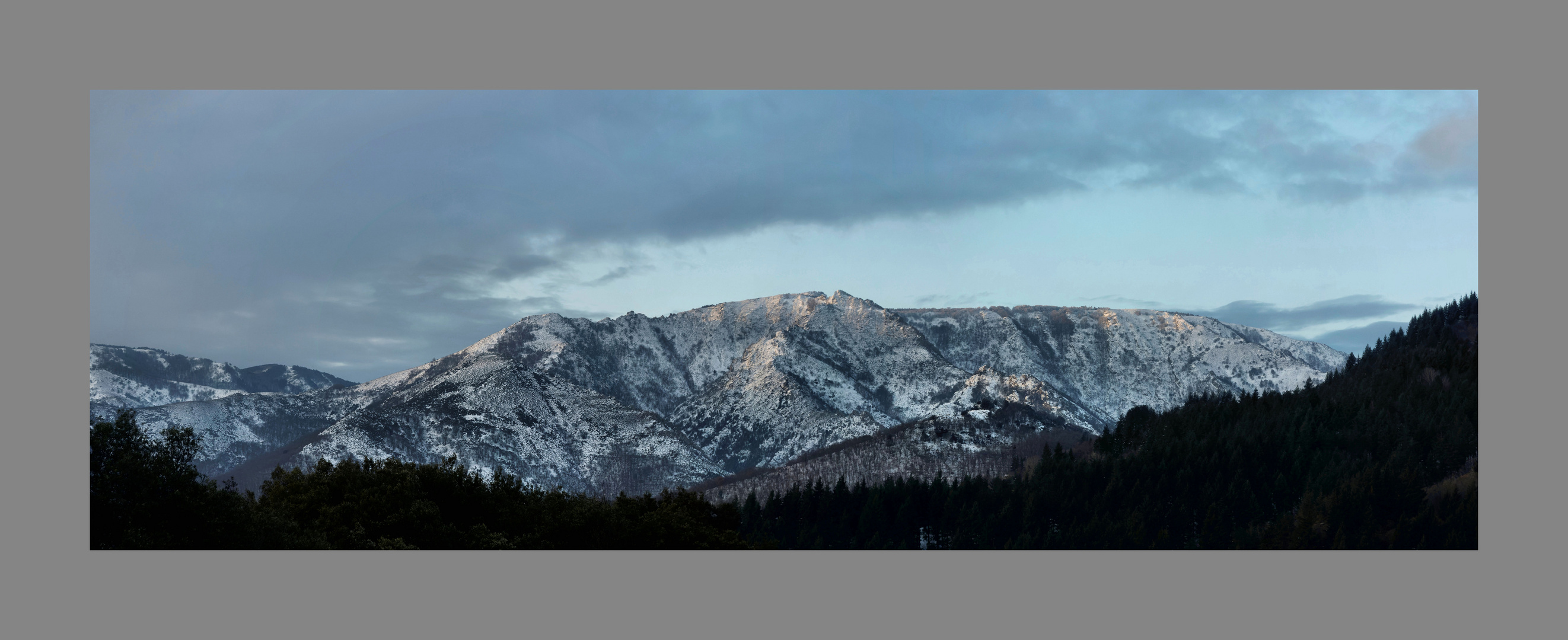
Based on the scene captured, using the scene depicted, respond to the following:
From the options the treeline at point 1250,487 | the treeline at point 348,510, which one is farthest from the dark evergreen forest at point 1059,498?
the treeline at point 1250,487

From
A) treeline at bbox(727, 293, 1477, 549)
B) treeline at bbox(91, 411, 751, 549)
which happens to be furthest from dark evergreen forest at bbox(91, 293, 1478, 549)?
treeline at bbox(727, 293, 1477, 549)

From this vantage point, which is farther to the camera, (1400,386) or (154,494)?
(1400,386)

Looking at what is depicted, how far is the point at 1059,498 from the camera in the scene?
484ft

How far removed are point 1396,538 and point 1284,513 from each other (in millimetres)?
23617

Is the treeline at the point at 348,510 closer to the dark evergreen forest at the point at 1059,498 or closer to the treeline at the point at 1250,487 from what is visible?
the dark evergreen forest at the point at 1059,498

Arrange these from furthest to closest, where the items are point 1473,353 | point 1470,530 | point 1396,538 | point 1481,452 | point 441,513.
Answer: point 1473,353 < point 1396,538 < point 1470,530 < point 441,513 < point 1481,452

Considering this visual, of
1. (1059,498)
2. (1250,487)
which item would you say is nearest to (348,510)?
(1059,498)

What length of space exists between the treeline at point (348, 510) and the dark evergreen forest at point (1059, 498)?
11 cm

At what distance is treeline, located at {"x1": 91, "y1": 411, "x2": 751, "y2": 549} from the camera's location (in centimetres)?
4684

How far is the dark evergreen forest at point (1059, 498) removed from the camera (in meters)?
49.0

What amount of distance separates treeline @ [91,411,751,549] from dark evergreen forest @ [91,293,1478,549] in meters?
0.11

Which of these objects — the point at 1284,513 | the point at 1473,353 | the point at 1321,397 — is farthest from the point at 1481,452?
the point at 1321,397

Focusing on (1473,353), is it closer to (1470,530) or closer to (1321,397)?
(1321,397)

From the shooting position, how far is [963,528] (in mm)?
137375
